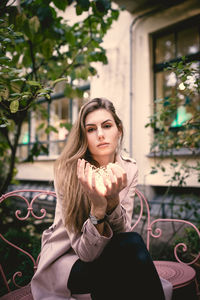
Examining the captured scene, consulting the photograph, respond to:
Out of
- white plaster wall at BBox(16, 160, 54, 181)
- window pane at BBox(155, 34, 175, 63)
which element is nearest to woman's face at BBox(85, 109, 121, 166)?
window pane at BBox(155, 34, 175, 63)

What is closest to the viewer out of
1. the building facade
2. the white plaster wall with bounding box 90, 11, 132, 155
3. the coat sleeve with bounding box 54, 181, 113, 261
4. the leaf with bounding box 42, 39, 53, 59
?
the coat sleeve with bounding box 54, 181, 113, 261

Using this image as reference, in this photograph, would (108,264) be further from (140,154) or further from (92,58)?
(140,154)

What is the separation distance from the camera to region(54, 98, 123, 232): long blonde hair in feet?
4.65

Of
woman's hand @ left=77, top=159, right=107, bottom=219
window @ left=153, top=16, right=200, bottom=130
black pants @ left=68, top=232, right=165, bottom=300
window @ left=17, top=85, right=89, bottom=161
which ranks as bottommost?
black pants @ left=68, top=232, right=165, bottom=300

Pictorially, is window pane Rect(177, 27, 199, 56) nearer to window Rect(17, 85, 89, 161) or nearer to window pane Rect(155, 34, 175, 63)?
window pane Rect(155, 34, 175, 63)

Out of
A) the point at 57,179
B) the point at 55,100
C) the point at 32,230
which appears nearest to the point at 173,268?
the point at 57,179

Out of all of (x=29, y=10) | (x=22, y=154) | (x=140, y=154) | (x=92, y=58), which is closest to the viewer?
(x=29, y=10)

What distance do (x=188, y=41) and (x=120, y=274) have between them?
4777 millimetres

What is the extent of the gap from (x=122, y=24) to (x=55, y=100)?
9.43 ft

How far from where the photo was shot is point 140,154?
4.75m

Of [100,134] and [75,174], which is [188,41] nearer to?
[100,134]

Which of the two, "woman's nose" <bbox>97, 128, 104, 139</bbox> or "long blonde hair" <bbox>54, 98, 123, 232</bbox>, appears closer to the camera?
"long blonde hair" <bbox>54, 98, 123, 232</bbox>

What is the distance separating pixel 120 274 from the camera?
1.22m


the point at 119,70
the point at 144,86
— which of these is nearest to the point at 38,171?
the point at 119,70
